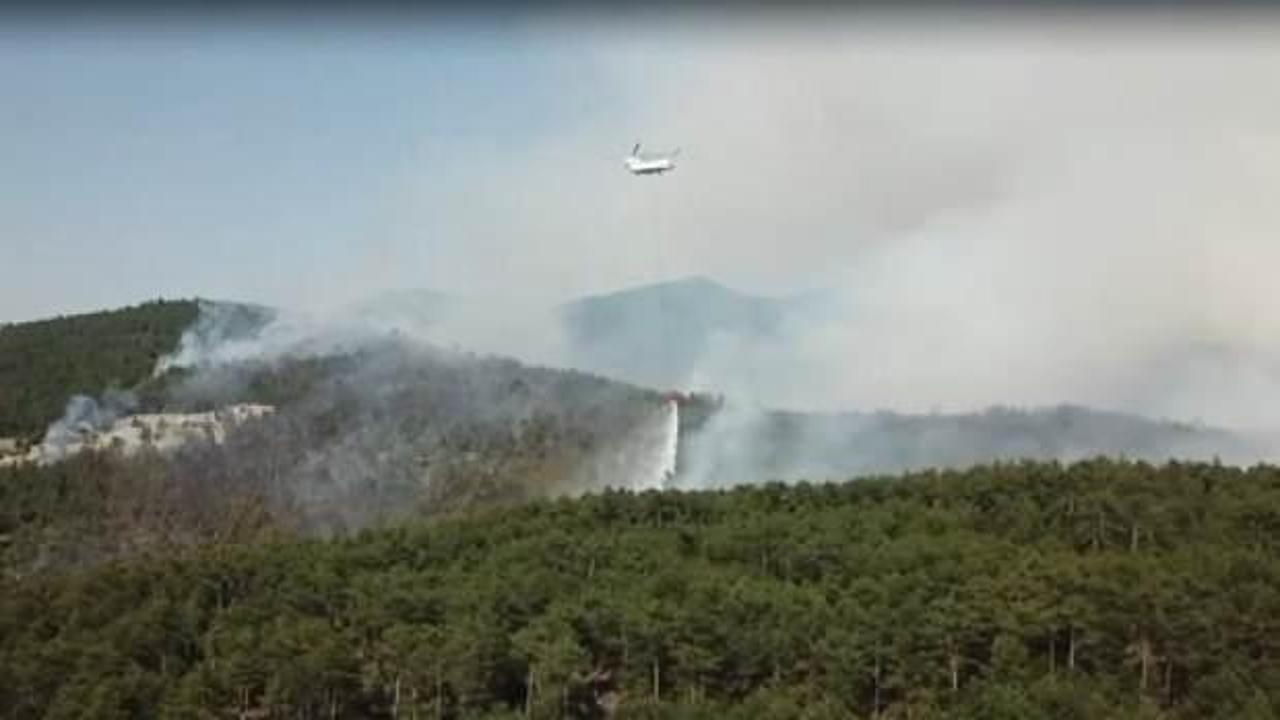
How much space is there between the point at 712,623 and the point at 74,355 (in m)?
37.9

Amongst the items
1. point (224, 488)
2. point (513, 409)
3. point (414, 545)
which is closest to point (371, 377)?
point (513, 409)

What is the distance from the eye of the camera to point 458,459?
152 ft

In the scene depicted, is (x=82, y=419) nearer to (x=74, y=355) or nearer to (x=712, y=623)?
(x=74, y=355)

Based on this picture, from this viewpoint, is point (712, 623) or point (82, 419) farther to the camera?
point (82, 419)

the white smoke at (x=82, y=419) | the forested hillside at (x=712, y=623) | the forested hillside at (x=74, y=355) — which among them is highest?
the forested hillside at (x=74, y=355)

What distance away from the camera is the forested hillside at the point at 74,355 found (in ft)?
155

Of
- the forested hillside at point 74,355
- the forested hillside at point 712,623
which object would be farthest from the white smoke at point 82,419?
the forested hillside at point 712,623

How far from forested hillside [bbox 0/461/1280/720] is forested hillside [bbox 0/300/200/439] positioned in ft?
69.6

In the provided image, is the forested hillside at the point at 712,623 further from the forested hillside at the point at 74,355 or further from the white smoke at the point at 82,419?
the forested hillside at the point at 74,355

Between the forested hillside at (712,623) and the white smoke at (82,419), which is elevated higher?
the white smoke at (82,419)

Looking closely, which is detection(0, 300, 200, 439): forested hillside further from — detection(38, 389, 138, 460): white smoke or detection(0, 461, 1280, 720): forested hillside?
detection(0, 461, 1280, 720): forested hillside

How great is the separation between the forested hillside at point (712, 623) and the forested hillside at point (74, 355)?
21.2m

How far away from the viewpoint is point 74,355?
5394 centimetres

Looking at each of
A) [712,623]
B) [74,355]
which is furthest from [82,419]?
[712,623]
